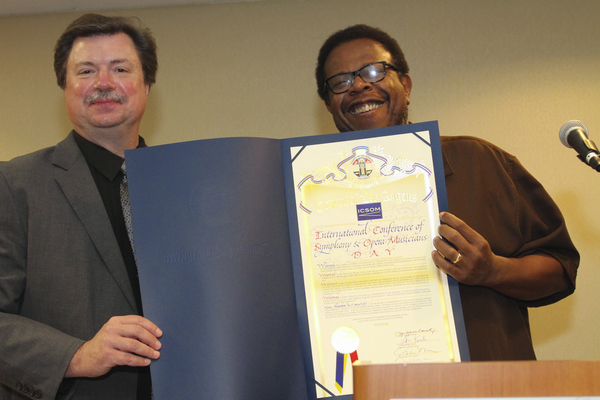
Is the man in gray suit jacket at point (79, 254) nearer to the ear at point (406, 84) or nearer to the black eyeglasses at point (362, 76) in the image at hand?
the black eyeglasses at point (362, 76)

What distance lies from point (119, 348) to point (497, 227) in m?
1.03

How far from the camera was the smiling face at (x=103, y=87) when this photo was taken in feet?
4.69

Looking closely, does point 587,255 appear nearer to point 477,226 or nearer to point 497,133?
point 497,133

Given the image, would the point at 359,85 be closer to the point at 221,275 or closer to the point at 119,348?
the point at 221,275

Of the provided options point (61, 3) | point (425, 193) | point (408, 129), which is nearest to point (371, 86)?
point (408, 129)

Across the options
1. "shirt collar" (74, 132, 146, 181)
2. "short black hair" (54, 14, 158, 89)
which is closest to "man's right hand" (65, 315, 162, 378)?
"shirt collar" (74, 132, 146, 181)

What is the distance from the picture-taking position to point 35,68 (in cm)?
283

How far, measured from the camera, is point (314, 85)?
9.11ft

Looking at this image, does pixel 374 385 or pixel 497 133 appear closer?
pixel 374 385

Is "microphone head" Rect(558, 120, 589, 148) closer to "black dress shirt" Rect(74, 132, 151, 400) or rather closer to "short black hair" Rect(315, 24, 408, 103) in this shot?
"short black hair" Rect(315, 24, 408, 103)

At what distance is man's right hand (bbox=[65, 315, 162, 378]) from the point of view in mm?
1004

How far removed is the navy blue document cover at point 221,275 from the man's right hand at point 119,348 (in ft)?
0.08

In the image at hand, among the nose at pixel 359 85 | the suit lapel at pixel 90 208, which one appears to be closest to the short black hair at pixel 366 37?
the nose at pixel 359 85

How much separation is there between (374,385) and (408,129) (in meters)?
0.67
